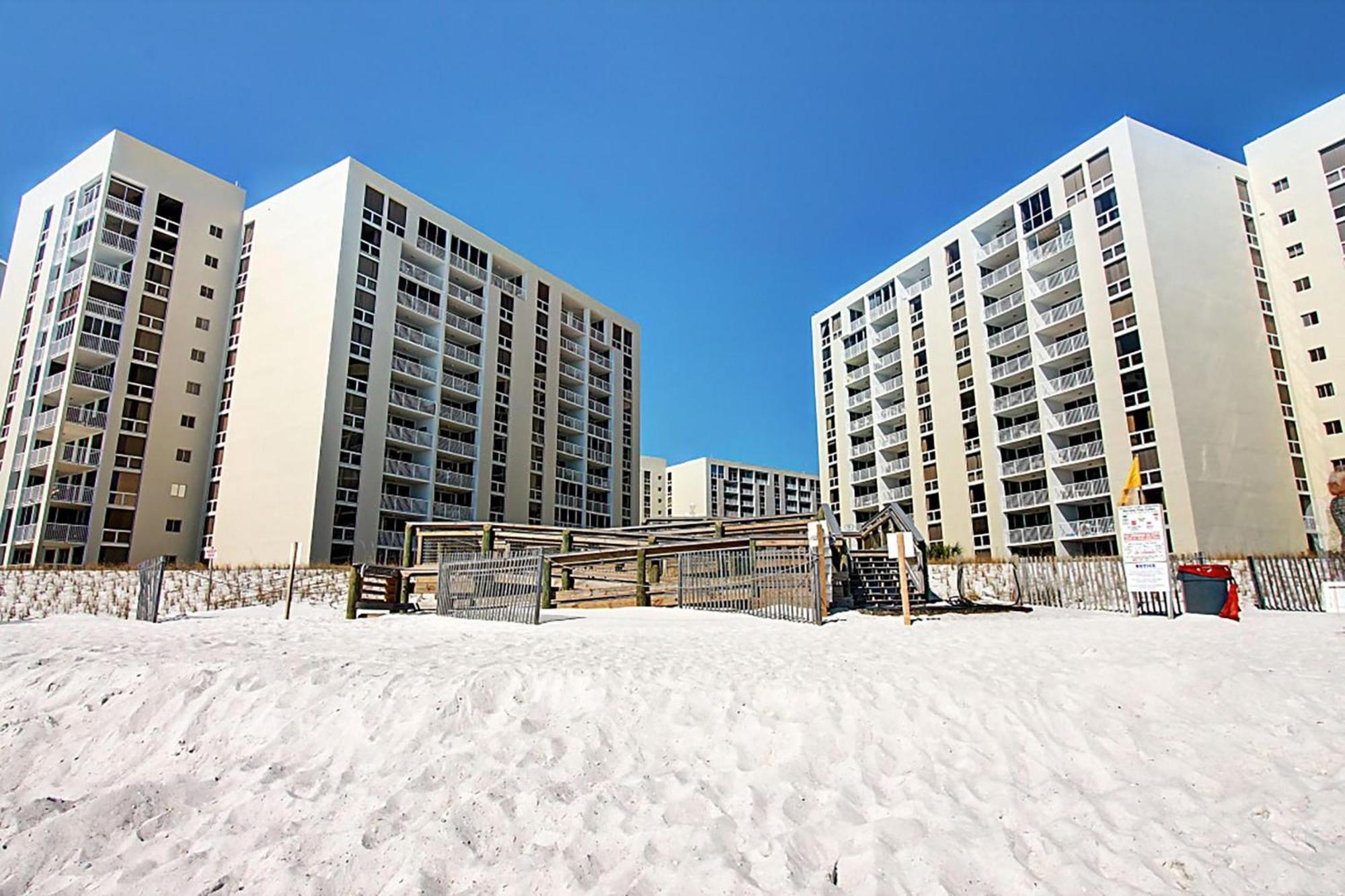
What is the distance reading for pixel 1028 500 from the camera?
136 ft

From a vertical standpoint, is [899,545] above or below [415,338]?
below

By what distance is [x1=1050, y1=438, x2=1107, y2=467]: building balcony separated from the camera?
125 feet

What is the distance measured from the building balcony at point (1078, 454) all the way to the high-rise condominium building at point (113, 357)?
1856 inches

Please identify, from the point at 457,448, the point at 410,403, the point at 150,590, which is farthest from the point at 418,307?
the point at 150,590

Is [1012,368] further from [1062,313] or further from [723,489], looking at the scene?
[723,489]

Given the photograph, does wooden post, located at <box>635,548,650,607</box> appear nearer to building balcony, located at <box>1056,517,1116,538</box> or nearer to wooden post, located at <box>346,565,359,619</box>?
wooden post, located at <box>346,565,359,619</box>

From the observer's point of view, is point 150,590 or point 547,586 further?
point 547,586

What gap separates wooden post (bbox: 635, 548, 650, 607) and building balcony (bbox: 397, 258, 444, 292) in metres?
33.1

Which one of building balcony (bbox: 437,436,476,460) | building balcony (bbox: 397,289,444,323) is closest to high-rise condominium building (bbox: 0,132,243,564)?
building balcony (bbox: 397,289,444,323)

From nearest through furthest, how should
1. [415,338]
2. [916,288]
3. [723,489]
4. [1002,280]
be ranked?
1. [415,338]
2. [1002,280]
3. [916,288]
4. [723,489]

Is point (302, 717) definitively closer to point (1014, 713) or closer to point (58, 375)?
point (1014, 713)

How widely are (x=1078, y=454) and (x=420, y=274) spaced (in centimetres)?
3901

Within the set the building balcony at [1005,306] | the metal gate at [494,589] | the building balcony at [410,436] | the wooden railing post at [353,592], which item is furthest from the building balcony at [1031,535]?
the wooden railing post at [353,592]

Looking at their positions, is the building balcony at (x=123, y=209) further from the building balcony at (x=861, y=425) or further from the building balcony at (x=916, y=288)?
the building balcony at (x=916, y=288)
